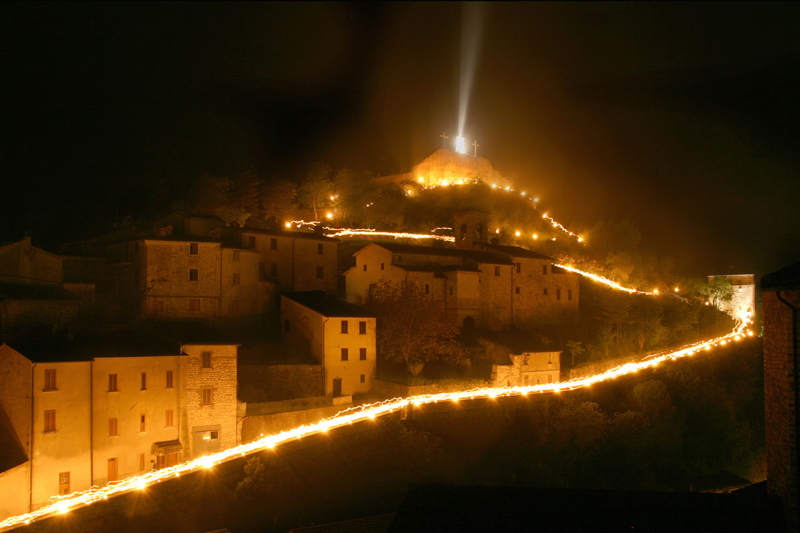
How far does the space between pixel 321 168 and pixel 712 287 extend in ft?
117

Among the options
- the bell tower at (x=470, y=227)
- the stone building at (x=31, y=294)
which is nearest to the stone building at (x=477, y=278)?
the bell tower at (x=470, y=227)

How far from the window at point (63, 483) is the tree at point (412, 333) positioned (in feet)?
45.4

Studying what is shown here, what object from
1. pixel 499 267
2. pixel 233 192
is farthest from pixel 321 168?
pixel 499 267

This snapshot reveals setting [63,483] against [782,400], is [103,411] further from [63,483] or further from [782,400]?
[782,400]

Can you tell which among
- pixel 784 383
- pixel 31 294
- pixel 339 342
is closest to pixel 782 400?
pixel 784 383

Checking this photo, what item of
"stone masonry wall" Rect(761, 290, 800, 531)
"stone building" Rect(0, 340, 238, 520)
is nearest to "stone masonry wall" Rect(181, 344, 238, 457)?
"stone building" Rect(0, 340, 238, 520)

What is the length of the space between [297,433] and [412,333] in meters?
7.90

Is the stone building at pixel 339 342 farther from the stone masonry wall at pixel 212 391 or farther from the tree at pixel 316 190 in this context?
the tree at pixel 316 190

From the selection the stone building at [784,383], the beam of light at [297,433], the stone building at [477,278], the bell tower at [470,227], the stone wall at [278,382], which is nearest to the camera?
the stone building at [784,383]

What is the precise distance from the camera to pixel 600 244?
2151 inches

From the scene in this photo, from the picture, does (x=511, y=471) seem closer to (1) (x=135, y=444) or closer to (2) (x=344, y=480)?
(2) (x=344, y=480)

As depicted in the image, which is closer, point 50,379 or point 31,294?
point 50,379

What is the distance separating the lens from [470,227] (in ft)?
131

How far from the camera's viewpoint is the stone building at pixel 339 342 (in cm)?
2627
